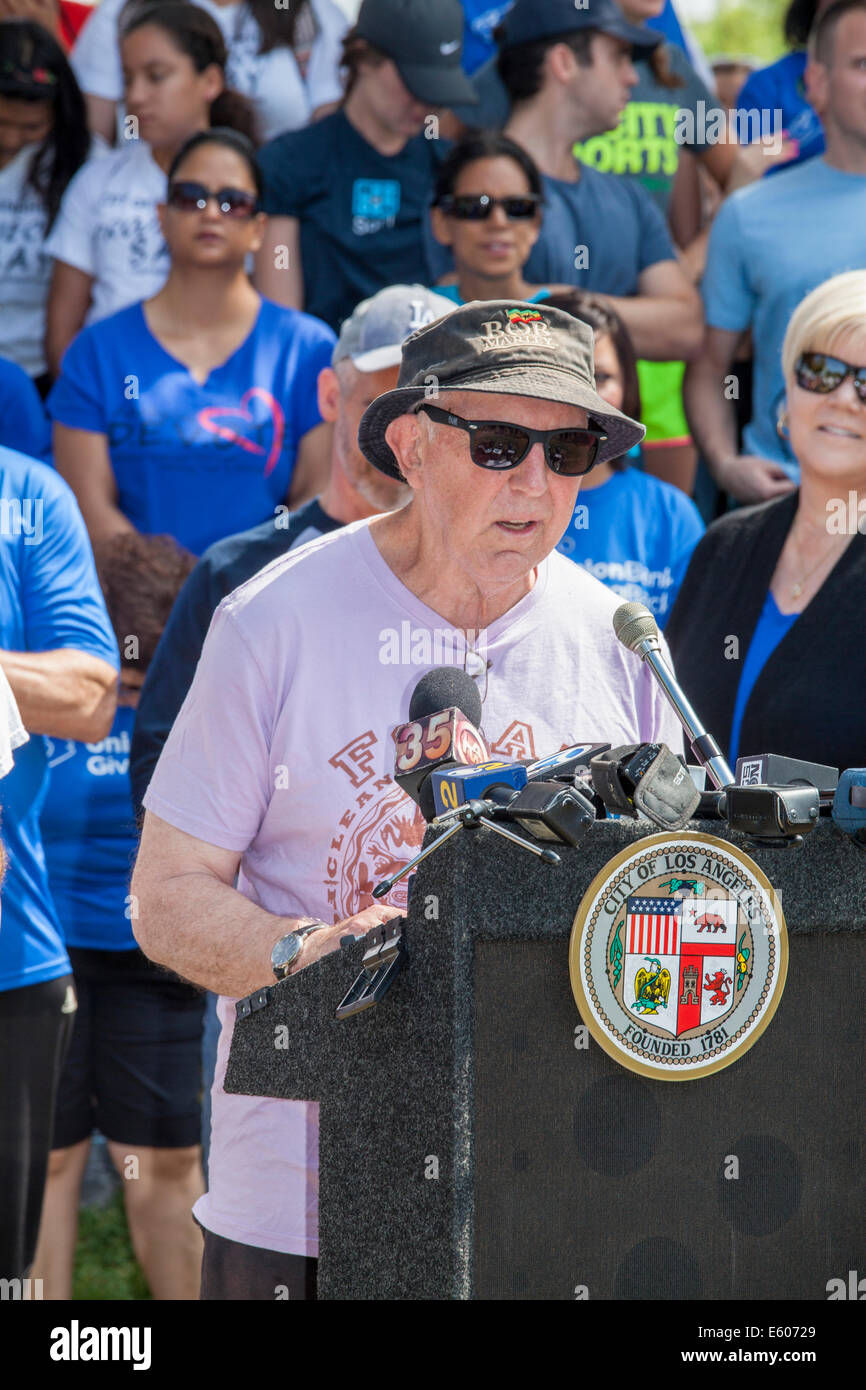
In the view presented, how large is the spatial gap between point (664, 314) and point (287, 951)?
12.9 ft

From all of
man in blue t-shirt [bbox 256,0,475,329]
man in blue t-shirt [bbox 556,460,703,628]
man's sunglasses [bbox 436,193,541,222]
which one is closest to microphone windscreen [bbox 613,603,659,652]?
man in blue t-shirt [bbox 556,460,703,628]

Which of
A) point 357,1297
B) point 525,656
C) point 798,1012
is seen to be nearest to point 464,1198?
point 357,1297

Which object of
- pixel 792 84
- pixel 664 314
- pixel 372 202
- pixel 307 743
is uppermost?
pixel 792 84

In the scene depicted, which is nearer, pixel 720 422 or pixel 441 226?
pixel 441 226

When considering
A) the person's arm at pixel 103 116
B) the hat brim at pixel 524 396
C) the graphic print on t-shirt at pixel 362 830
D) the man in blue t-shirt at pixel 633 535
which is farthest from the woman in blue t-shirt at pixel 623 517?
the graphic print on t-shirt at pixel 362 830

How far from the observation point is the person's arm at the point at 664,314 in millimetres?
5512

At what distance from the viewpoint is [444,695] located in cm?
205

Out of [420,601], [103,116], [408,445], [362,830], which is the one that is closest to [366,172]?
[103,116]

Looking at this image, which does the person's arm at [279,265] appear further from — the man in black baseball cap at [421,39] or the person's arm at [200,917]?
the person's arm at [200,917]

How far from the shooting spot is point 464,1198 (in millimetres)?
1711

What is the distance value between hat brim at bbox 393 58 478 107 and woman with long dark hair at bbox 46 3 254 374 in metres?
0.55

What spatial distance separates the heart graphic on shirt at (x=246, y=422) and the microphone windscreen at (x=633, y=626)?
3.05 metres

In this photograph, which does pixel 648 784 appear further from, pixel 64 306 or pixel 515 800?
pixel 64 306
